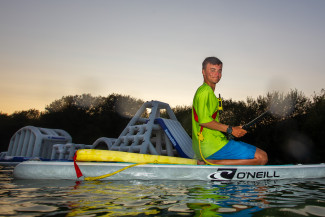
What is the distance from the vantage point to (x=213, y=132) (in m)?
5.74

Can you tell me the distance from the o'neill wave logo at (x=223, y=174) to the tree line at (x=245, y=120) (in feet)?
31.3

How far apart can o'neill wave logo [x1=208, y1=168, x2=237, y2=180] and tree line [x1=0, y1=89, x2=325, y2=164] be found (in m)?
9.53

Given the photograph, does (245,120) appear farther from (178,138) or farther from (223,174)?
(223,174)

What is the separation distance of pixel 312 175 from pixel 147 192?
175 inches

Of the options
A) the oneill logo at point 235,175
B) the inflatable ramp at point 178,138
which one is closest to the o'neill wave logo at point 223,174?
the oneill logo at point 235,175

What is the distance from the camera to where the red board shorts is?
5.75 m

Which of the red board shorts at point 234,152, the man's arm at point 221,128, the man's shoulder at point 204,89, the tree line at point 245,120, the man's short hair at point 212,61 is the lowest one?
the red board shorts at point 234,152

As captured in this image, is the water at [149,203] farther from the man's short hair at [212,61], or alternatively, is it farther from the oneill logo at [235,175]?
the man's short hair at [212,61]

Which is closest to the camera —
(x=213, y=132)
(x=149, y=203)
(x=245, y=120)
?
(x=149, y=203)

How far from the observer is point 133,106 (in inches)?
2544

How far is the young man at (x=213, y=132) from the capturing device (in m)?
5.55

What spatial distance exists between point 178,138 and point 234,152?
7196 mm

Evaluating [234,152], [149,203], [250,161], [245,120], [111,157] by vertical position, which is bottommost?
[149,203]

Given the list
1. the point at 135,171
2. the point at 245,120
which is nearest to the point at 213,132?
the point at 135,171
